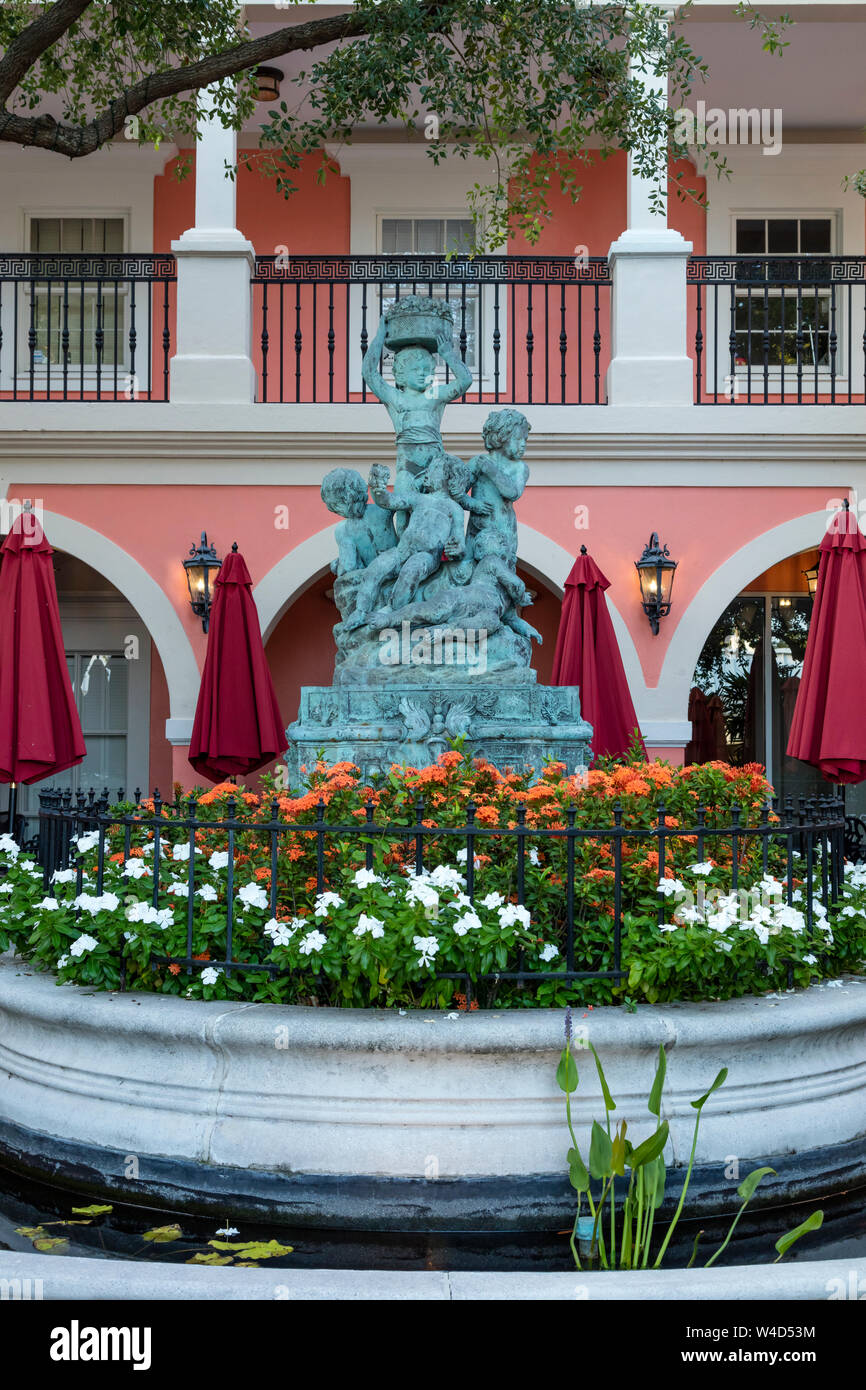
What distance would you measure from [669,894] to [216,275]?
7488 mm

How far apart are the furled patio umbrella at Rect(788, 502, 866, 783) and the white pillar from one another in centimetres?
472

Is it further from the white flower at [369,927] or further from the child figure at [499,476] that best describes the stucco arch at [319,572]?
the white flower at [369,927]

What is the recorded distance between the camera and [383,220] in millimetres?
11617

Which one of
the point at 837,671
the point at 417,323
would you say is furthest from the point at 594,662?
the point at 417,323

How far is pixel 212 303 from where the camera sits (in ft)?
31.8

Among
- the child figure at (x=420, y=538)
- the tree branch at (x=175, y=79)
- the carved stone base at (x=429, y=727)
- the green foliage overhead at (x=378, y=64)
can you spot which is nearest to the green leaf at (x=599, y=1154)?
the carved stone base at (x=429, y=727)

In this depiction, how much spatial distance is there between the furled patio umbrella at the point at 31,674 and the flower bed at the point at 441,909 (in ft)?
8.79

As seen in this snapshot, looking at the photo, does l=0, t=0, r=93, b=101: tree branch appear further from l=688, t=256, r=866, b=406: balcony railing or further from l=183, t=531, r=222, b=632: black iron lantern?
l=688, t=256, r=866, b=406: balcony railing

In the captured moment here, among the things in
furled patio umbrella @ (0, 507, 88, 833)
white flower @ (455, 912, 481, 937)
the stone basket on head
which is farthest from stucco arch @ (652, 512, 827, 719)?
white flower @ (455, 912, 481, 937)

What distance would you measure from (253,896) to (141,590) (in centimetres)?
618

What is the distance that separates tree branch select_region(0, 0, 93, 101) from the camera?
6145 millimetres

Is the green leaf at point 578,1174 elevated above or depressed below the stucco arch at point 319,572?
below

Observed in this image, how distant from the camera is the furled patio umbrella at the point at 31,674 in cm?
727

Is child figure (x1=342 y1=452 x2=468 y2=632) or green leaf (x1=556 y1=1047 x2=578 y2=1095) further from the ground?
child figure (x1=342 y1=452 x2=468 y2=632)
